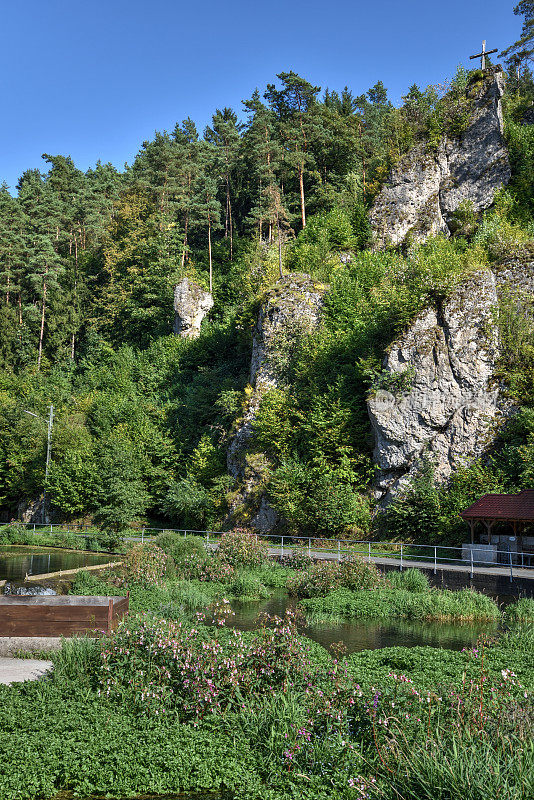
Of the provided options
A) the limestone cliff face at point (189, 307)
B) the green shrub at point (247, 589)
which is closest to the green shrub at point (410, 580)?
the green shrub at point (247, 589)

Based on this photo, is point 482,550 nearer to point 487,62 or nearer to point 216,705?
point 216,705

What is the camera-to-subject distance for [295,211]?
6006 centimetres

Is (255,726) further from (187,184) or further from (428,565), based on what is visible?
(187,184)

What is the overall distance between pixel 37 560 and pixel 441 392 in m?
22.3

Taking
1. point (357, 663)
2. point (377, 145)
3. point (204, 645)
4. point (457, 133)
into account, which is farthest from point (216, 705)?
point (377, 145)

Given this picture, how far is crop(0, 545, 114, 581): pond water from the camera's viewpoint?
26.7m

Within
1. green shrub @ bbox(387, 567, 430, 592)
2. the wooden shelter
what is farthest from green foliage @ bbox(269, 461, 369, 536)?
green shrub @ bbox(387, 567, 430, 592)

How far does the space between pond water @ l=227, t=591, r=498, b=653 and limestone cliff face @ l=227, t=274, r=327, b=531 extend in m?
17.8

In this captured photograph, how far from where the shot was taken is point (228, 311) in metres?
53.0

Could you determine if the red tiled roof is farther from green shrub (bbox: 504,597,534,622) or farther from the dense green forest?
green shrub (bbox: 504,597,534,622)

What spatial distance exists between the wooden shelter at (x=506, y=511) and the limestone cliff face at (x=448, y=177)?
24.1m

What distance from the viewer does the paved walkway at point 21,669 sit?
10.1m

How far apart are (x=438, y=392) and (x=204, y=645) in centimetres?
2453

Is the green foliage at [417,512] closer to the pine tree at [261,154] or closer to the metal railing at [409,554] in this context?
the metal railing at [409,554]
